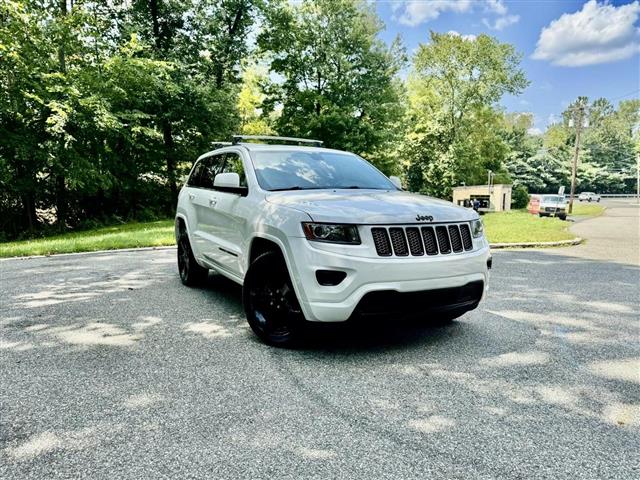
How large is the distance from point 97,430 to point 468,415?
2.24 m

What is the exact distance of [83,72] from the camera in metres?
17.7

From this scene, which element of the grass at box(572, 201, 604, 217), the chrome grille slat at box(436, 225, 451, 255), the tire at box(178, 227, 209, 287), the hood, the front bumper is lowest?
the grass at box(572, 201, 604, 217)

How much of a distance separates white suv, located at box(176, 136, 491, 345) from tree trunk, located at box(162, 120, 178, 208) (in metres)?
20.9

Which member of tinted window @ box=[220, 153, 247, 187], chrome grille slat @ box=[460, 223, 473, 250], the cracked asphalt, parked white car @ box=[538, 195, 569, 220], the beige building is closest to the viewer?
the cracked asphalt

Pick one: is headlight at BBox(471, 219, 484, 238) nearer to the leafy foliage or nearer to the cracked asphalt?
the cracked asphalt

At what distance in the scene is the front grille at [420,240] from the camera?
3641 millimetres

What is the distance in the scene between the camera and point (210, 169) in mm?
6152

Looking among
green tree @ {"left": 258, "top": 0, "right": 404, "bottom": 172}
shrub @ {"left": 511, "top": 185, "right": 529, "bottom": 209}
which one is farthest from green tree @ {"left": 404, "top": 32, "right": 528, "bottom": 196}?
green tree @ {"left": 258, "top": 0, "right": 404, "bottom": 172}

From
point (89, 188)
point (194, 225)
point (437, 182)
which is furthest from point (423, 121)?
point (194, 225)

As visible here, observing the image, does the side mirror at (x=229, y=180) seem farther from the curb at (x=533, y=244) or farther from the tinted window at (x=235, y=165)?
the curb at (x=533, y=244)

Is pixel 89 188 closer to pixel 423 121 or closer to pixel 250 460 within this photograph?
pixel 250 460

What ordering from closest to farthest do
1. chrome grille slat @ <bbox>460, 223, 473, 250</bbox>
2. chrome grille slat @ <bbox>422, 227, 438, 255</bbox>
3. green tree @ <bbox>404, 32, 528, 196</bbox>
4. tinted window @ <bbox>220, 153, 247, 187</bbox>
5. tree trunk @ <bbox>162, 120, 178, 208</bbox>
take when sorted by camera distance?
chrome grille slat @ <bbox>422, 227, 438, 255</bbox> → chrome grille slat @ <bbox>460, 223, 473, 250</bbox> → tinted window @ <bbox>220, 153, 247, 187</bbox> → tree trunk @ <bbox>162, 120, 178, 208</bbox> → green tree @ <bbox>404, 32, 528, 196</bbox>

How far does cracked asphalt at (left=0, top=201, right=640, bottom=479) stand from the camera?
95.0 inches

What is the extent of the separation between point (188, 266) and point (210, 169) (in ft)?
4.71
